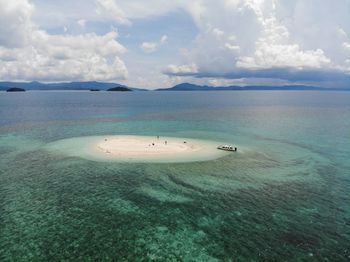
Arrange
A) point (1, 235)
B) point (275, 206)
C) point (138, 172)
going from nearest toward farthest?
point (1, 235) < point (275, 206) < point (138, 172)

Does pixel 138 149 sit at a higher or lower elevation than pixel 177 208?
lower

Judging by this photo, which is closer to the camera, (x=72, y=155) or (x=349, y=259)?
(x=349, y=259)

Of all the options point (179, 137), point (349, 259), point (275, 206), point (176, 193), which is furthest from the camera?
point (179, 137)

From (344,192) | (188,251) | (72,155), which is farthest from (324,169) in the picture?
(72,155)

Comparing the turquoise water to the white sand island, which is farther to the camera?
the white sand island

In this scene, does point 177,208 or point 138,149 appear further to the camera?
point 138,149

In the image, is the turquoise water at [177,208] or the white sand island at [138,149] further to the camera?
the white sand island at [138,149]

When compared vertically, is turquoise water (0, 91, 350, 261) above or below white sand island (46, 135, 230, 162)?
above

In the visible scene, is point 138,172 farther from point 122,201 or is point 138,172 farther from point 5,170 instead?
point 5,170
